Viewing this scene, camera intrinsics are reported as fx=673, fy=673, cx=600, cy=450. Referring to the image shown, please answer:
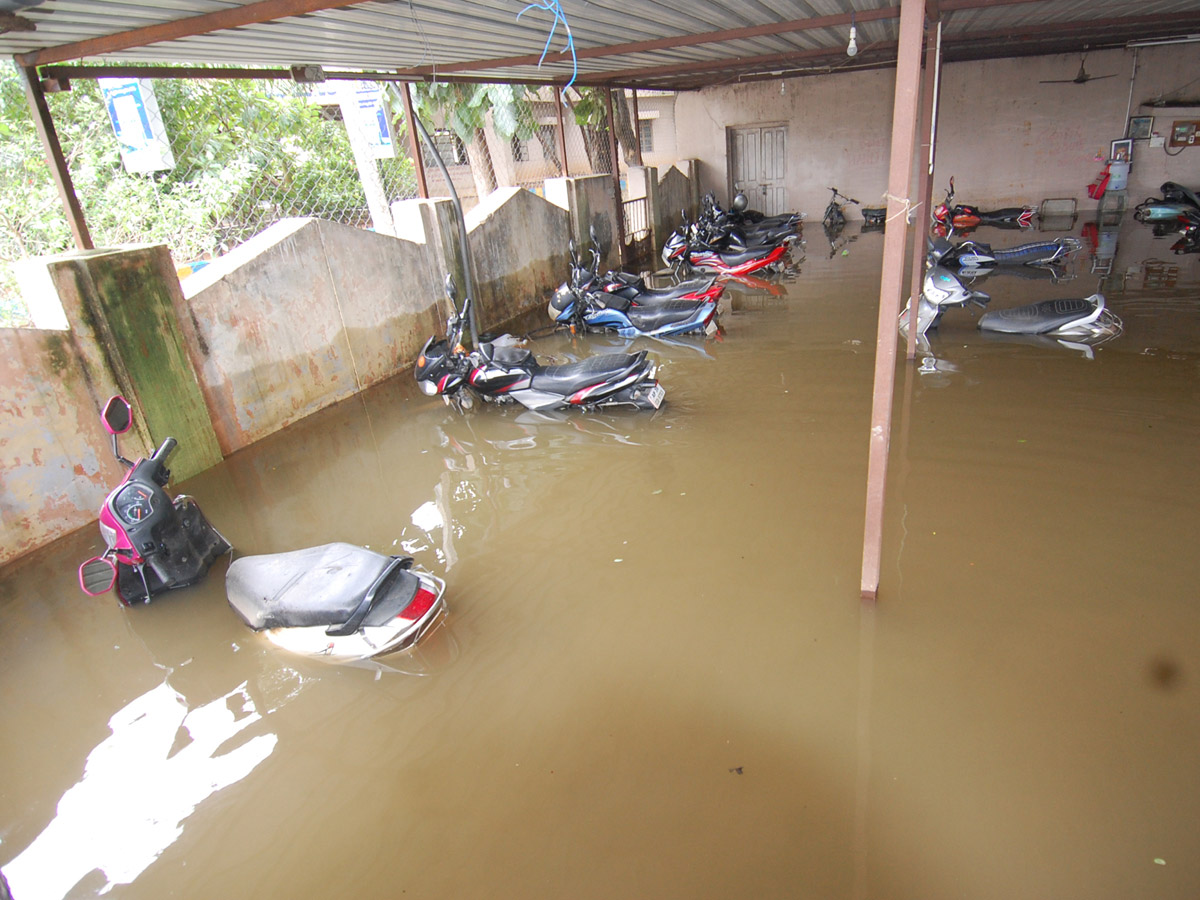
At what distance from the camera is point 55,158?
4531mm

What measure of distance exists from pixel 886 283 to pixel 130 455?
181 inches

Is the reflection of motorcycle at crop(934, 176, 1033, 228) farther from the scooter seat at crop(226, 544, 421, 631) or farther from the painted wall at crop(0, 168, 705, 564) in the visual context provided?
the scooter seat at crop(226, 544, 421, 631)

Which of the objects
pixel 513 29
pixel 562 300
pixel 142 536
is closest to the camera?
pixel 142 536

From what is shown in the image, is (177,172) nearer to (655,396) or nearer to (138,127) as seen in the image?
(138,127)

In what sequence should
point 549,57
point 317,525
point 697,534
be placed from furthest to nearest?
point 549,57 → point 317,525 → point 697,534

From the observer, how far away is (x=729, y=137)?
49.4ft

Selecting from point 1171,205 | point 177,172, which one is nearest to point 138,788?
point 177,172

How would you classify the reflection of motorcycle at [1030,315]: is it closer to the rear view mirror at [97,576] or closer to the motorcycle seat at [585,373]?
the motorcycle seat at [585,373]

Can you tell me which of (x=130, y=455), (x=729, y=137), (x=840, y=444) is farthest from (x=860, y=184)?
(x=130, y=455)

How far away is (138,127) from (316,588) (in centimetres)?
593

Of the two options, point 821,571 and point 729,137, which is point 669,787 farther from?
point 729,137

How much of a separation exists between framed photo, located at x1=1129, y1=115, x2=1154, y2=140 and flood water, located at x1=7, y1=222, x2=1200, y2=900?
10.8 metres

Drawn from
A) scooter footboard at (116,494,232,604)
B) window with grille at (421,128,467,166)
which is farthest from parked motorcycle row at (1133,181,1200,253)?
window with grille at (421,128,467,166)

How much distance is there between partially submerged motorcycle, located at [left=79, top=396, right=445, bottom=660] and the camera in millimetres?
2639
